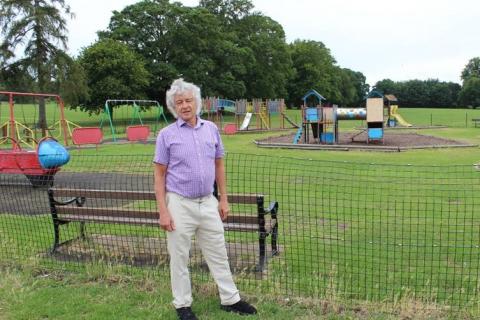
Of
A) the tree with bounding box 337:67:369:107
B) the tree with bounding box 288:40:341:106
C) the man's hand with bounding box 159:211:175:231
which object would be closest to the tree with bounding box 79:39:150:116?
the man's hand with bounding box 159:211:175:231

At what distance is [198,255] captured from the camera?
5.28 m

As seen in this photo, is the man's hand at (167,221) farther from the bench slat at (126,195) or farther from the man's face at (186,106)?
the bench slat at (126,195)

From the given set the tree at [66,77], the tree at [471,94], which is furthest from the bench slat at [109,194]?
the tree at [471,94]

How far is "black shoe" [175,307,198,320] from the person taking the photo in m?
3.67

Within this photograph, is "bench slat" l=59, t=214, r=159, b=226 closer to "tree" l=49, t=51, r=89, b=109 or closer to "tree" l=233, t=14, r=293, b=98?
"tree" l=49, t=51, r=89, b=109

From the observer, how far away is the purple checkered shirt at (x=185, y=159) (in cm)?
359

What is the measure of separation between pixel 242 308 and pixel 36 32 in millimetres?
29055

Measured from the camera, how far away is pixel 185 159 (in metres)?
3.58

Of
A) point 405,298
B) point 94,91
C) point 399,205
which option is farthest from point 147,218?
point 94,91

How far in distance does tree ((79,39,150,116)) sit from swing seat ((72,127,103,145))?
17.8 m

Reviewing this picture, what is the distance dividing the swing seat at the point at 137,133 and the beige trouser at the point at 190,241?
2011 cm

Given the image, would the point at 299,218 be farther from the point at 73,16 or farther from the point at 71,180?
the point at 73,16

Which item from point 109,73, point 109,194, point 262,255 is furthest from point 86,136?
point 109,73

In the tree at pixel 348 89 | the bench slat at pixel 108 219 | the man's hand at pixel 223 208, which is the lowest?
the bench slat at pixel 108 219
